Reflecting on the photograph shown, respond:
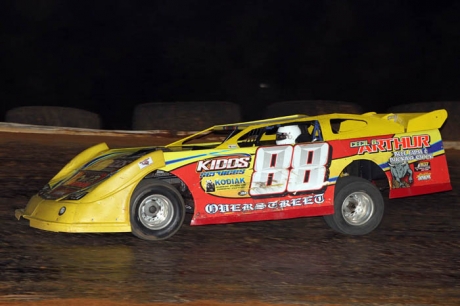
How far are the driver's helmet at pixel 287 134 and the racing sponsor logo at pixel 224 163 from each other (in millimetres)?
730

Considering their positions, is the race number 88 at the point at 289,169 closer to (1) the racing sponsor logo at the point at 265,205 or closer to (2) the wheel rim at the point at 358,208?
(1) the racing sponsor logo at the point at 265,205

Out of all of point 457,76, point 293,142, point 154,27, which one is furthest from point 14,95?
point 293,142

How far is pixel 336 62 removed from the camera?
1059 inches

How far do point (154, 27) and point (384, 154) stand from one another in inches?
Result: 767

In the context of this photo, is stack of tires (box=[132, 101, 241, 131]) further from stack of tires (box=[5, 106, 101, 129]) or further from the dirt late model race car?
the dirt late model race car

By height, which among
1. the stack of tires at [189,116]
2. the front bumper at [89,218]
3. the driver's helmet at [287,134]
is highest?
the stack of tires at [189,116]

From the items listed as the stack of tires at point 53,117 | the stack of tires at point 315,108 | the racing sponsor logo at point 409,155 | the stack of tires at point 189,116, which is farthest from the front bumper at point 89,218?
the stack of tires at point 53,117

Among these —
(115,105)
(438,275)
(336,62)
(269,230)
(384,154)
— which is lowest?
(438,275)

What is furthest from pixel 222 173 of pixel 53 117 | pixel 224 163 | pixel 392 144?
pixel 53 117

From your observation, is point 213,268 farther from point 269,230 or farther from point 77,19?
point 77,19

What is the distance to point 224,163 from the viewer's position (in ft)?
26.4

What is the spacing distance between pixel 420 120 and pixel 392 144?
502 mm

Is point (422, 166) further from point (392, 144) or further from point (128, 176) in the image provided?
point (128, 176)

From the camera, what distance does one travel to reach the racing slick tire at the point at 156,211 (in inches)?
306
